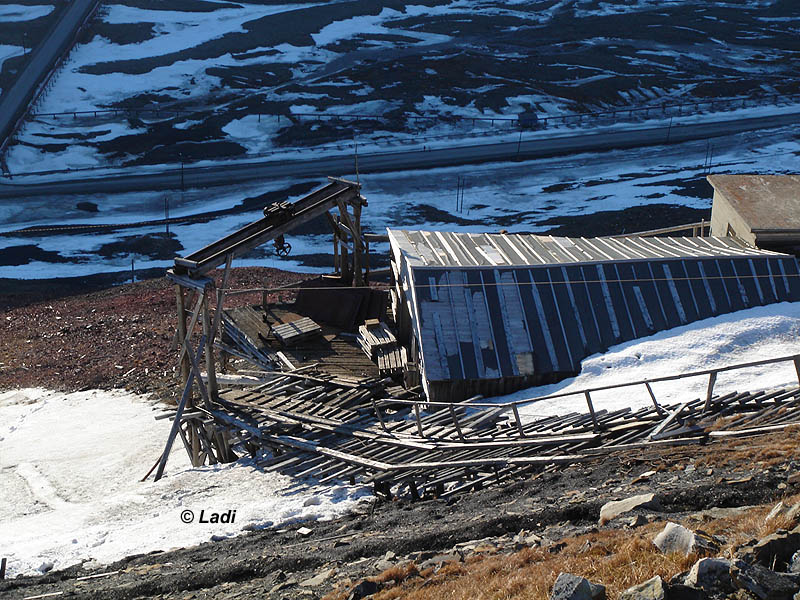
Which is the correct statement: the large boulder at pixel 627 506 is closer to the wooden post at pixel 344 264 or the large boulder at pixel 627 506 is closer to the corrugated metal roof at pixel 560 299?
the corrugated metal roof at pixel 560 299

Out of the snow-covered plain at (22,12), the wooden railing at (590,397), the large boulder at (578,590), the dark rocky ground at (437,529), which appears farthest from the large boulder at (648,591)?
the snow-covered plain at (22,12)

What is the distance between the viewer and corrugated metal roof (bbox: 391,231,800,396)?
1989 centimetres

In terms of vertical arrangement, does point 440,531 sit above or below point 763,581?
below

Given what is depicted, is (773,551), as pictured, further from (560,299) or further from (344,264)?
(344,264)

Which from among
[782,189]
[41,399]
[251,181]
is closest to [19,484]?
[41,399]

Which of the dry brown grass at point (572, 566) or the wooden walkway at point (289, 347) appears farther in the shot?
the wooden walkway at point (289, 347)

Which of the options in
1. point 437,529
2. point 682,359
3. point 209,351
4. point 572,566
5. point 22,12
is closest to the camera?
point 572,566

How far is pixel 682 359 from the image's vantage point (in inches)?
761

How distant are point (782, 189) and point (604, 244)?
22.2ft

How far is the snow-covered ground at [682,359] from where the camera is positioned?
698 inches

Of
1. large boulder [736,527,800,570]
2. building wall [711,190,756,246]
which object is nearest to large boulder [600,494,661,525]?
large boulder [736,527,800,570]

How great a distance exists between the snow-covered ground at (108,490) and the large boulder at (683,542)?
24.7ft

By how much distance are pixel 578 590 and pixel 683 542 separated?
4.84 feet

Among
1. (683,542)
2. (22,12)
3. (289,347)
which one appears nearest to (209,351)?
(289,347)
